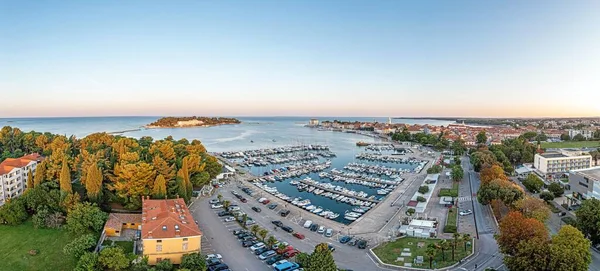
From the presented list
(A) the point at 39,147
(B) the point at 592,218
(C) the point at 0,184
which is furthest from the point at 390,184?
(A) the point at 39,147

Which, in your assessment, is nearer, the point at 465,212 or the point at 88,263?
the point at 88,263

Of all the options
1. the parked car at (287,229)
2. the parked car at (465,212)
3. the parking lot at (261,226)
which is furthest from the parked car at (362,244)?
the parked car at (465,212)

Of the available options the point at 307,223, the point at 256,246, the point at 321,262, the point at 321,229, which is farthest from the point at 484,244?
the point at 256,246

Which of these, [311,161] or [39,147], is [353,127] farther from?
[39,147]

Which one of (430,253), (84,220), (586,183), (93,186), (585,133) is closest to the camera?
(430,253)

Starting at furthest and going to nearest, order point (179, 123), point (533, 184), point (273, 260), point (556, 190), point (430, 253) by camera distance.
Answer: point (179, 123)
point (533, 184)
point (556, 190)
point (273, 260)
point (430, 253)

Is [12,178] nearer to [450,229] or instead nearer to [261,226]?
[261,226]
